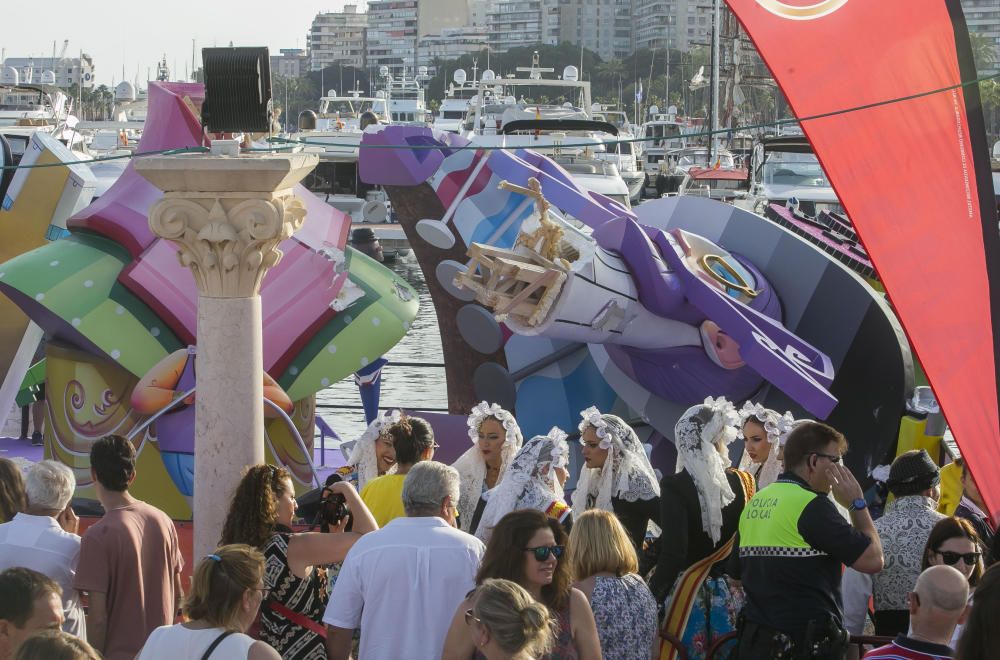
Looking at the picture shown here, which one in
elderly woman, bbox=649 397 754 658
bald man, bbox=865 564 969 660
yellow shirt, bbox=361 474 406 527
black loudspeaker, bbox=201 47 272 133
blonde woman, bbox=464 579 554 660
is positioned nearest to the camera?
blonde woman, bbox=464 579 554 660

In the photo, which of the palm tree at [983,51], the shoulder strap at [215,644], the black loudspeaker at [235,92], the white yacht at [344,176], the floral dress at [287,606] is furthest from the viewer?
the white yacht at [344,176]

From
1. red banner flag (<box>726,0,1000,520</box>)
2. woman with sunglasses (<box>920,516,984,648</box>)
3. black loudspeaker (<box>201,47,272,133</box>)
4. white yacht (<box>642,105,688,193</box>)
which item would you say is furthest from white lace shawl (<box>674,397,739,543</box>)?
white yacht (<box>642,105,688,193</box>)

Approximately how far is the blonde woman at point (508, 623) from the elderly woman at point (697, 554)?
6.46 feet

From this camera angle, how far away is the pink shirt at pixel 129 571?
184 inches

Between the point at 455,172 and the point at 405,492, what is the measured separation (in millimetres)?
6027

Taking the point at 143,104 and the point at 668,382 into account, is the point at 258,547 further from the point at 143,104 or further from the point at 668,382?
the point at 143,104

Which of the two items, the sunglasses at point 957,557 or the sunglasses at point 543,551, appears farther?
the sunglasses at point 957,557

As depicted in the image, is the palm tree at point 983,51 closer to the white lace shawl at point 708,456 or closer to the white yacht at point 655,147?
the white lace shawl at point 708,456

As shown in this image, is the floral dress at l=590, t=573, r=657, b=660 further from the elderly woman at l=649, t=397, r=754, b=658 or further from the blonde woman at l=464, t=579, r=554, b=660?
the blonde woman at l=464, t=579, r=554, b=660

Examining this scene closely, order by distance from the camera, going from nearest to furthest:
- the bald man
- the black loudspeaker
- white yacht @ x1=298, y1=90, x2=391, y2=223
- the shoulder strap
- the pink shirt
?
the shoulder strap → the bald man → the pink shirt → the black loudspeaker → white yacht @ x1=298, y1=90, x2=391, y2=223

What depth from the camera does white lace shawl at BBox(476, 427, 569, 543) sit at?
18.3ft

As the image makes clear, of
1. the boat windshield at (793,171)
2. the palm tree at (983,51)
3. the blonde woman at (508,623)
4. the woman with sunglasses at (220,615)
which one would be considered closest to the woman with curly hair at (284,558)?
the woman with sunglasses at (220,615)

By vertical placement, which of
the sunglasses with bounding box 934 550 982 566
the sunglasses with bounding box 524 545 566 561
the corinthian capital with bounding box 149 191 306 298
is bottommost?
the sunglasses with bounding box 934 550 982 566

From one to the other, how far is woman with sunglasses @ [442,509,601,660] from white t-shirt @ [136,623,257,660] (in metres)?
0.68
